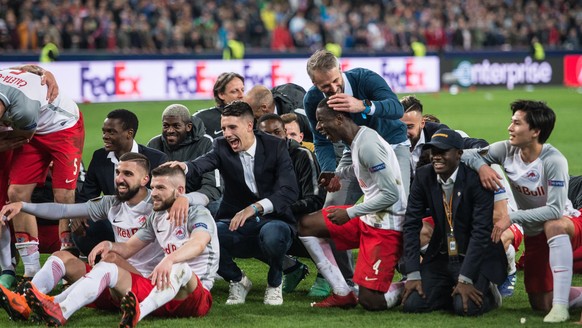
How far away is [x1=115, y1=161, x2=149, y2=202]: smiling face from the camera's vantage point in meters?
6.93

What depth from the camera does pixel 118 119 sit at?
7.80m

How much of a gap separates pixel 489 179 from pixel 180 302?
2277 mm

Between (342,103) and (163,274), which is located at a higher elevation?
(342,103)

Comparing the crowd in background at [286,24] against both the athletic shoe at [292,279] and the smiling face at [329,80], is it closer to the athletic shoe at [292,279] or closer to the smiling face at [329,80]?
the athletic shoe at [292,279]

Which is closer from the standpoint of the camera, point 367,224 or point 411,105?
point 367,224

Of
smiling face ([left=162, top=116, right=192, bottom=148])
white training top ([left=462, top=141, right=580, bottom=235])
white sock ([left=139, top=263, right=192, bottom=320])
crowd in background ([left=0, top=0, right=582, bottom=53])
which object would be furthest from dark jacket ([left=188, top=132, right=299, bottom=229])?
crowd in background ([left=0, top=0, right=582, bottom=53])

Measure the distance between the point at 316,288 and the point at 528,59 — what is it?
2600 cm

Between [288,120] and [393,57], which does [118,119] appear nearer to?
[288,120]

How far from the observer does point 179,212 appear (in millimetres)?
6641

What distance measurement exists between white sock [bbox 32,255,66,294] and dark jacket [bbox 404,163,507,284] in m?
2.42

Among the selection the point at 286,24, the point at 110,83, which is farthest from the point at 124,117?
the point at 286,24

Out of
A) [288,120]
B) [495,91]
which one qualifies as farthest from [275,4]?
[288,120]

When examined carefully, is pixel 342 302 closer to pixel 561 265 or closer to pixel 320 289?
pixel 320 289

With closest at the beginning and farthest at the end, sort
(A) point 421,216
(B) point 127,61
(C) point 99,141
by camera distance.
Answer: (A) point 421,216 < (C) point 99,141 < (B) point 127,61
